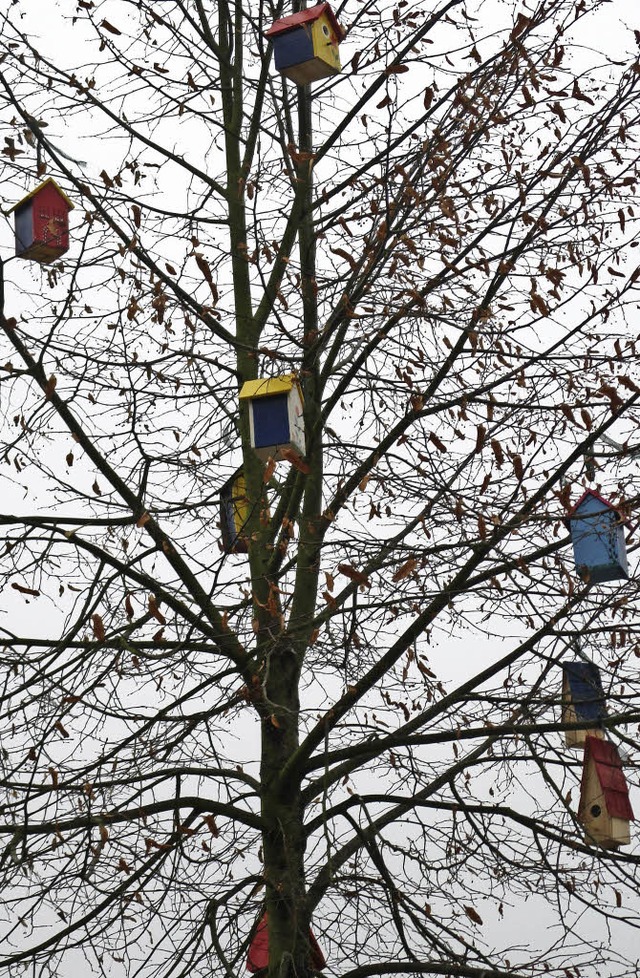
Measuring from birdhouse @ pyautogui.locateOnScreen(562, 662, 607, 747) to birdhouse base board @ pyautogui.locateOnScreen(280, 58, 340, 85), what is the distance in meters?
2.78

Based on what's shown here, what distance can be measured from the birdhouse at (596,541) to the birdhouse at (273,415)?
3.77 ft

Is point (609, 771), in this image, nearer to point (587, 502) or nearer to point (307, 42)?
point (587, 502)

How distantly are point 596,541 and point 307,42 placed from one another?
8.07ft

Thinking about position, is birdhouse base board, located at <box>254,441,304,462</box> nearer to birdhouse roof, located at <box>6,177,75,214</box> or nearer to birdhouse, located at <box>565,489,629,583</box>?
birdhouse, located at <box>565,489,629,583</box>

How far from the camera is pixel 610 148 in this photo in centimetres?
552

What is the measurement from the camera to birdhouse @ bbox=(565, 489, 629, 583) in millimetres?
4894

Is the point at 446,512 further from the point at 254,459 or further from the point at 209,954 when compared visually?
the point at 209,954

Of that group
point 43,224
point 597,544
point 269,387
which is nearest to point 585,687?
point 597,544

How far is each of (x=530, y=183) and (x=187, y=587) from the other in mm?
2338

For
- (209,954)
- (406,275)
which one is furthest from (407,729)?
(406,275)

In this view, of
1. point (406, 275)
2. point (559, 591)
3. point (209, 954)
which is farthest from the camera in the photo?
point (406, 275)

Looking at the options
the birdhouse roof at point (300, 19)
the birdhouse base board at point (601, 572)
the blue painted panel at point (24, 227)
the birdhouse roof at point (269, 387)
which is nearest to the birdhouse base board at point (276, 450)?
the birdhouse roof at point (269, 387)

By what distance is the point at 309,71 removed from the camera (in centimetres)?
547

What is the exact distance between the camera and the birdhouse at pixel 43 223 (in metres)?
5.39
